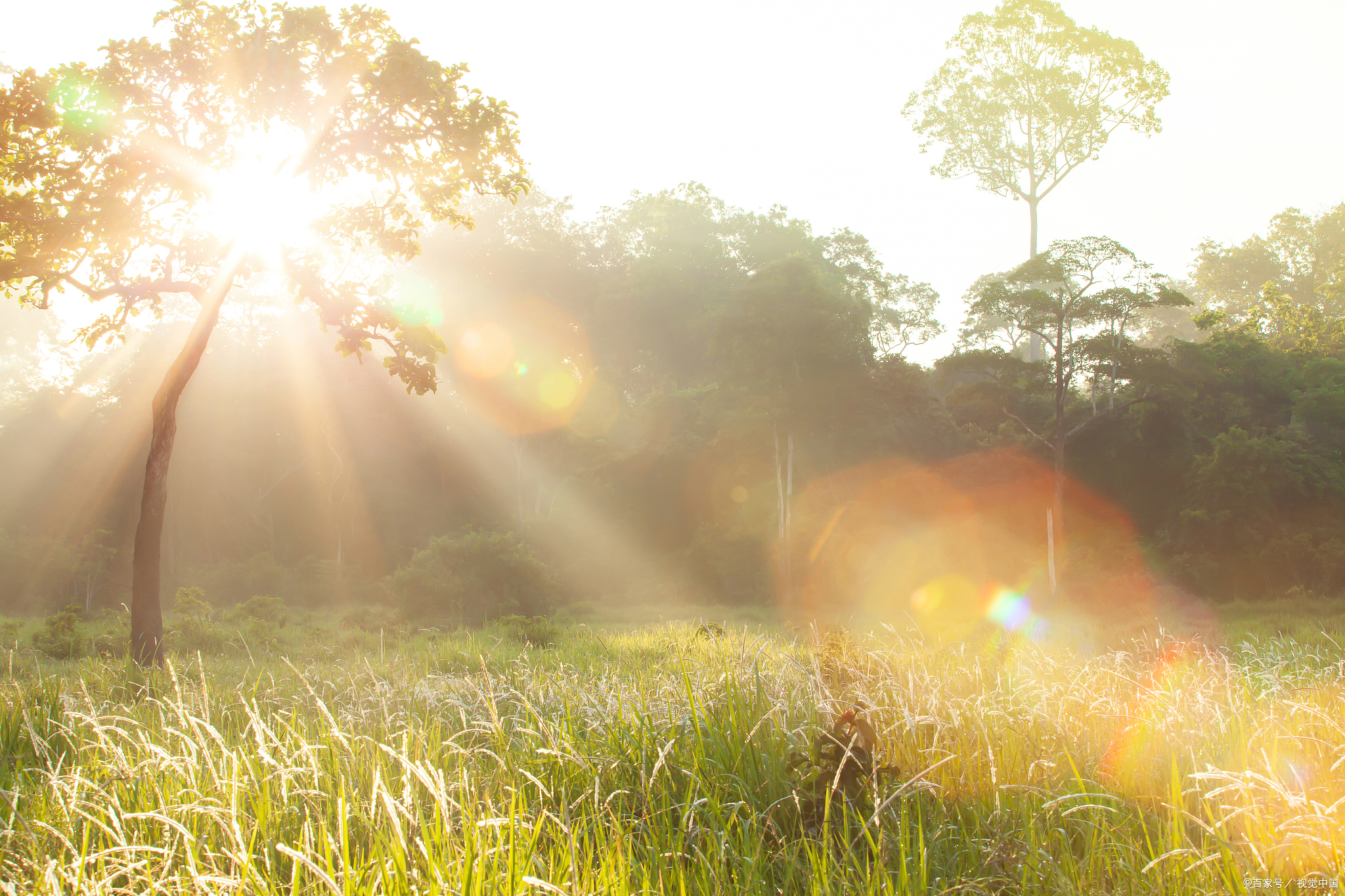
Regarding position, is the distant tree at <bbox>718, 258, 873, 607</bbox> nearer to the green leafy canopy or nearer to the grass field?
the green leafy canopy

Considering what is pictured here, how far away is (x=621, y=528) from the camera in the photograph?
88.8 feet

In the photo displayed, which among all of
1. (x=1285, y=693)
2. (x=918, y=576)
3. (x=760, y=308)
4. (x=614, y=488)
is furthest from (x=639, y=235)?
(x=1285, y=693)

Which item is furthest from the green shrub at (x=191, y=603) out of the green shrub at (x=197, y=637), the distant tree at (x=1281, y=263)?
the distant tree at (x=1281, y=263)

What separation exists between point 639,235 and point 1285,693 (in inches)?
1277

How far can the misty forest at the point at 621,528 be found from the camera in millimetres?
2891

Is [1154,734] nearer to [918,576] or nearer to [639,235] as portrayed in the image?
[918,576]

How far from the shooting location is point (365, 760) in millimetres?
3588

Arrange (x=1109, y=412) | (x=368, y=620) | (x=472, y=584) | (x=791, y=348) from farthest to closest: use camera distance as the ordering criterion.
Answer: (x=791, y=348) → (x=1109, y=412) → (x=472, y=584) → (x=368, y=620)

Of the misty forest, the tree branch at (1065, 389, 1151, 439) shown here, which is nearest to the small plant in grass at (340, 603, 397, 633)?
the misty forest

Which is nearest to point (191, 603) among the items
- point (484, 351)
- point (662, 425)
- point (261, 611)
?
point (261, 611)

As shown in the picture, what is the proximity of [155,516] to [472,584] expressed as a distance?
8.97m

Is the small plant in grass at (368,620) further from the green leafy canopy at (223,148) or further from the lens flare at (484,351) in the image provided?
the lens flare at (484,351)

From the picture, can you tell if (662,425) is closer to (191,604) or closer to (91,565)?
(191,604)

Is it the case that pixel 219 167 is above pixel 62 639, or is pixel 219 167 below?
above
